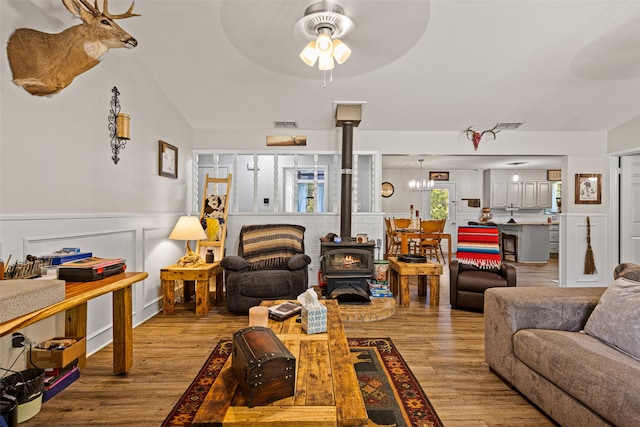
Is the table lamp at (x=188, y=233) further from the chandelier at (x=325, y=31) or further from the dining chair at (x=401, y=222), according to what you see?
the dining chair at (x=401, y=222)

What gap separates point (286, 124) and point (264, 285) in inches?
88.4

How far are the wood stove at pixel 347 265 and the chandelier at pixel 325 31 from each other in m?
1.97

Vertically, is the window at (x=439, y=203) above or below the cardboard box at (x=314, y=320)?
above

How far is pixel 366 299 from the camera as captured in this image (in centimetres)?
353

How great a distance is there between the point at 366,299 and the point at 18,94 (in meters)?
3.23

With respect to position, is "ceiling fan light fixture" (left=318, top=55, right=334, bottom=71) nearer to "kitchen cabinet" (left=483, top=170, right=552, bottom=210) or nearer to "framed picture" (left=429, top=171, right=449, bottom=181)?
"framed picture" (left=429, top=171, right=449, bottom=181)

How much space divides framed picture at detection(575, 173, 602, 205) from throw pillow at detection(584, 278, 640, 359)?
3.45 meters

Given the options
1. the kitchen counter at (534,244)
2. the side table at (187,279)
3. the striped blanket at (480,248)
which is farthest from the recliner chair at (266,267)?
the kitchen counter at (534,244)

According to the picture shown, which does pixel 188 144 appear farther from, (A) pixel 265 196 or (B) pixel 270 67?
(A) pixel 265 196

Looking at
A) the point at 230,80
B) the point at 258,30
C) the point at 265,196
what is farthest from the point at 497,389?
the point at 265,196

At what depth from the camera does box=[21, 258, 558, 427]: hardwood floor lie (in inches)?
69.4

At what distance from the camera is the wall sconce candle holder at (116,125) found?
2.73 metres

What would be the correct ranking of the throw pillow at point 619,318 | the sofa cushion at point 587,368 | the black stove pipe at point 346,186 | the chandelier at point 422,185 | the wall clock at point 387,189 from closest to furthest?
the sofa cushion at point 587,368 → the throw pillow at point 619,318 → the black stove pipe at point 346,186 → the chandelier at point 422,185 → the wall clock at point 387,189

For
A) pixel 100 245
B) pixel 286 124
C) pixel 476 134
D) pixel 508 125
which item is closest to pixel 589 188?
pixel 508 125
